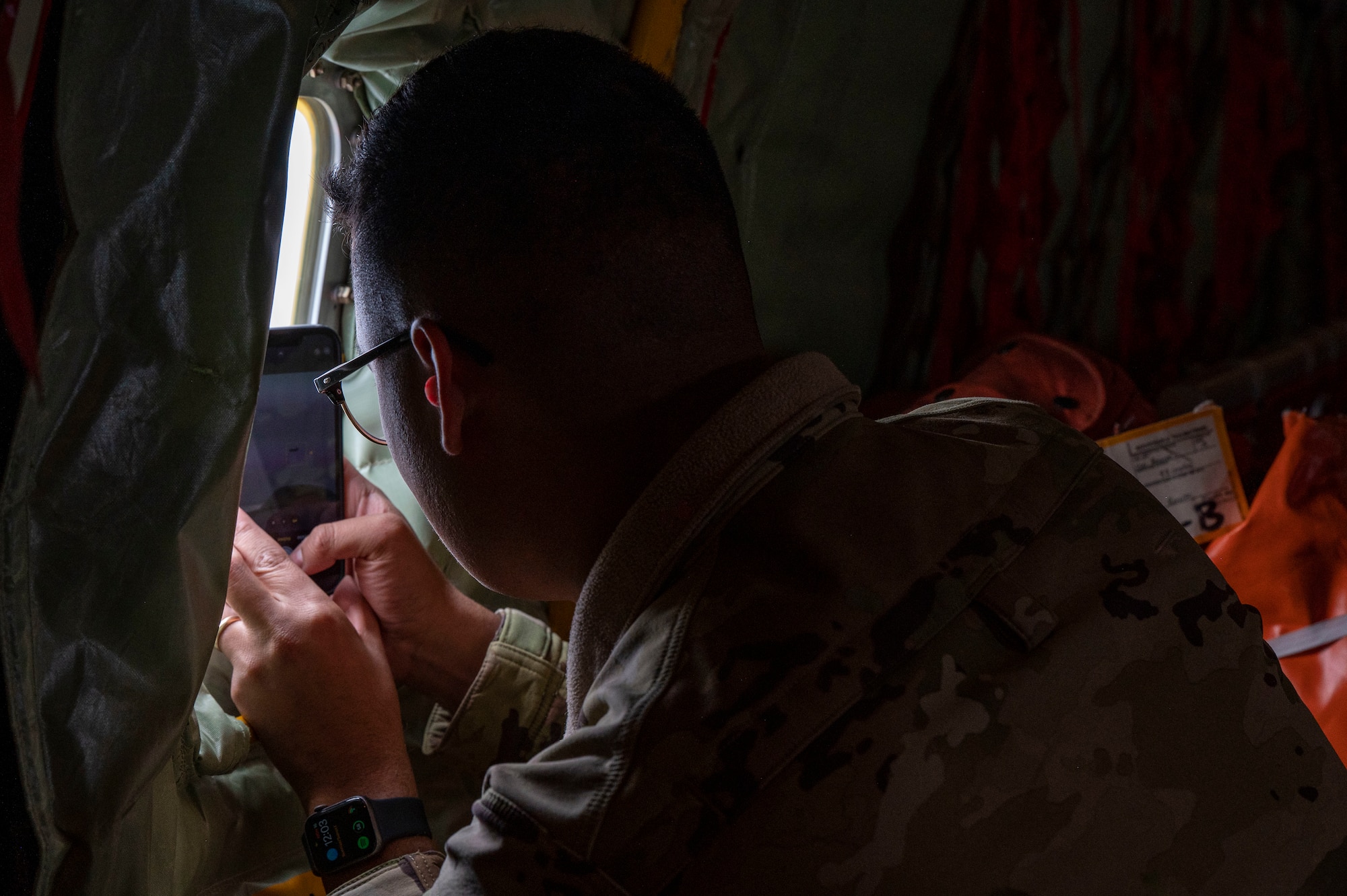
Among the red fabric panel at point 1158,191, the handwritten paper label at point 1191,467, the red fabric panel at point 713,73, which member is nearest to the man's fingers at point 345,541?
the red fabric panel at point 713,73

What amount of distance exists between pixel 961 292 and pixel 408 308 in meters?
1.29

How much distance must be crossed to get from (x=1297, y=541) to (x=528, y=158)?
142 centimetres

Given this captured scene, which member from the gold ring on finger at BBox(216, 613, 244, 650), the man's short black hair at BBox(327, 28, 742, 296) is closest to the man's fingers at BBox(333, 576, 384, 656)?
the gold ring on finger at BBox(216, 613, 244, 650)

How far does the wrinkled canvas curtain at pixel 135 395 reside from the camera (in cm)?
74

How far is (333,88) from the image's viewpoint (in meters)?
1.29

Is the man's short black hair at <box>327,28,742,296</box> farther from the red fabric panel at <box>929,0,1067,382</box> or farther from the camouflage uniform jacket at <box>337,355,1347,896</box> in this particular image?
the red fabric panel at <box>929,0,1067,382</box>

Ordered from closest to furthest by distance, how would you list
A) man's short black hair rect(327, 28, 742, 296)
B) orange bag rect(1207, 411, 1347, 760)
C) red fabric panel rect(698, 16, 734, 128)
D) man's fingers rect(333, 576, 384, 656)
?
man's short black hair rect(327, 28, 742, 296) → man's fingers rect(333, 576, 384, 656) → red fabric panel rect(698, 16, 734, 128) → orange bag rect(1207, 411, 1347, 760)

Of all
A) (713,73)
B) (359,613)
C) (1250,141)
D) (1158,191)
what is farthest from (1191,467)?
(359,613)

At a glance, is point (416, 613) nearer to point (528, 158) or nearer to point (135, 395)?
point (135, 395)

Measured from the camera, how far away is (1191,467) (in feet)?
5.58

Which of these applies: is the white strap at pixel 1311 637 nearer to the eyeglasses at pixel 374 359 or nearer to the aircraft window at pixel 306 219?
the eyeglasses at pixel 374 359

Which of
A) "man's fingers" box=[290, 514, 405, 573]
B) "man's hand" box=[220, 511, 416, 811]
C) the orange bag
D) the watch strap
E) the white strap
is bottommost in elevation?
the white strap

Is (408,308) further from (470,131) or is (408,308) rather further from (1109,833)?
(1109,833)

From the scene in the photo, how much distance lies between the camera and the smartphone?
3.87 feet
